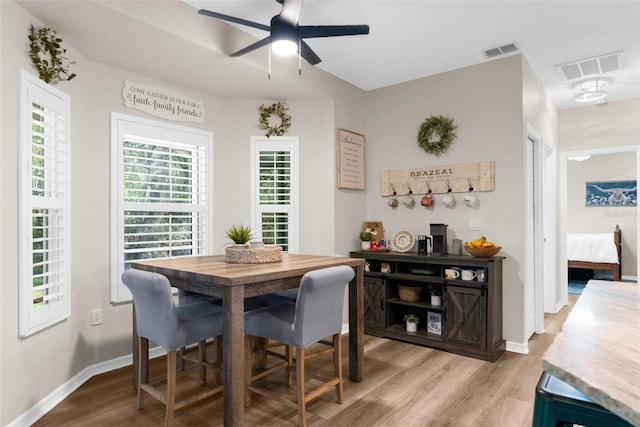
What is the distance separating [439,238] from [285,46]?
2.37 metres

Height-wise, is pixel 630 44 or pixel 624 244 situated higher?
pixel 630 44

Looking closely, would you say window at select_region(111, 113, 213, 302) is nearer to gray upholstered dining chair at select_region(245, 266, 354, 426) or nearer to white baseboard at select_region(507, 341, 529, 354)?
gray upholstered dining chair at select_region(245, 266, 354, 426)

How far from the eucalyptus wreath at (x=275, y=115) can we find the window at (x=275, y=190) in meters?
0.08

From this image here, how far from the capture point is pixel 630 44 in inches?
130

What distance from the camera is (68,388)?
8.75 ft

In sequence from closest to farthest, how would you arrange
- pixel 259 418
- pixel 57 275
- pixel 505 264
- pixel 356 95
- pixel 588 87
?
pixel 259 418
pixel 57 275
pixel 505 264
pixel 588 87
pixel 356 95

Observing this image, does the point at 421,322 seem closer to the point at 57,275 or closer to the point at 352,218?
the point at 352,218

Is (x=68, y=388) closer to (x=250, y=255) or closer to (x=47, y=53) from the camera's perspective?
(x=250, y=255)

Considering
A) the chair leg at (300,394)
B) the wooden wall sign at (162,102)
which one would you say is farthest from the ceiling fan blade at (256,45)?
the chair leg at (300,394)

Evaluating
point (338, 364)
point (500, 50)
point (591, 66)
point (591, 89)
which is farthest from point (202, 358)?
point (591, 89)

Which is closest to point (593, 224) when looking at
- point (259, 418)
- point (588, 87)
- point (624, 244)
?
point (624, 244)

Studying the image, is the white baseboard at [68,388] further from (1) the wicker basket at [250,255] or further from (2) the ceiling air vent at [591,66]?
(2) the ceiling air vent at [591,66]

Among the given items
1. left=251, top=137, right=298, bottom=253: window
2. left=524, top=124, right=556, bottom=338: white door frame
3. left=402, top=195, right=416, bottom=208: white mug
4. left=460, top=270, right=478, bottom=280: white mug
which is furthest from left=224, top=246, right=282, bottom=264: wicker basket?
left=524, top=124, right=556, bottom=338: white door frame

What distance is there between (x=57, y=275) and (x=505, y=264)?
145 inches
